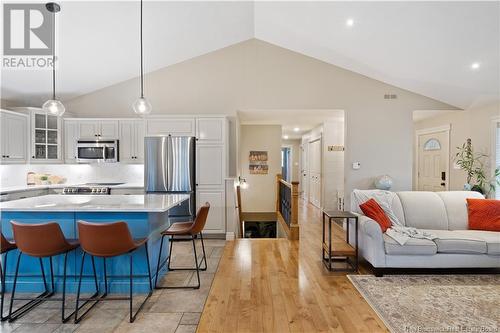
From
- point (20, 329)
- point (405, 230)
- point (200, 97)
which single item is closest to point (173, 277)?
point (20, 329)

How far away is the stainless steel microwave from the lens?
5098mm

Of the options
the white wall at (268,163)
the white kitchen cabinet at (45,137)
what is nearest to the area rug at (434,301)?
the white wall at (268,163)

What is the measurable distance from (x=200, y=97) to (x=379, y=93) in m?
3.58

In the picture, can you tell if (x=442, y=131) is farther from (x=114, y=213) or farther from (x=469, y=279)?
(x=114, y=213)

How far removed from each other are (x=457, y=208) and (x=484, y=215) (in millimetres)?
301

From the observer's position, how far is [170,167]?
4.77m

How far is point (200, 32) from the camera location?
184 inches

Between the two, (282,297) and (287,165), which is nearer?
(282,297)

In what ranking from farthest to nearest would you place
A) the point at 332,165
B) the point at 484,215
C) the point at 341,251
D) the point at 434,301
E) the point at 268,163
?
1. the point at 268,163
2. the point at 332,165
3. the point at 484,215
4. the point at 341,251
5. the point at 434,301

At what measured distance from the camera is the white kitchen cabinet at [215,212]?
4.90 meters

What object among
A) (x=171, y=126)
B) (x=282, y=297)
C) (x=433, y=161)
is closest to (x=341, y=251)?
(x=282, y=297)

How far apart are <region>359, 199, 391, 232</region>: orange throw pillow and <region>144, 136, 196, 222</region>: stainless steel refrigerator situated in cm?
282

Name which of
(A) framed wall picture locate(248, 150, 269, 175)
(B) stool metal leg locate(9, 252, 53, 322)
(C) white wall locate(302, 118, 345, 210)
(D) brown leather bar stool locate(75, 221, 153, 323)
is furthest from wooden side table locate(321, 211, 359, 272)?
(A) framed wall picture locate(248, 150, 269, 175)

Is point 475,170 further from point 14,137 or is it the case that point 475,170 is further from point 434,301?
point 14,137
